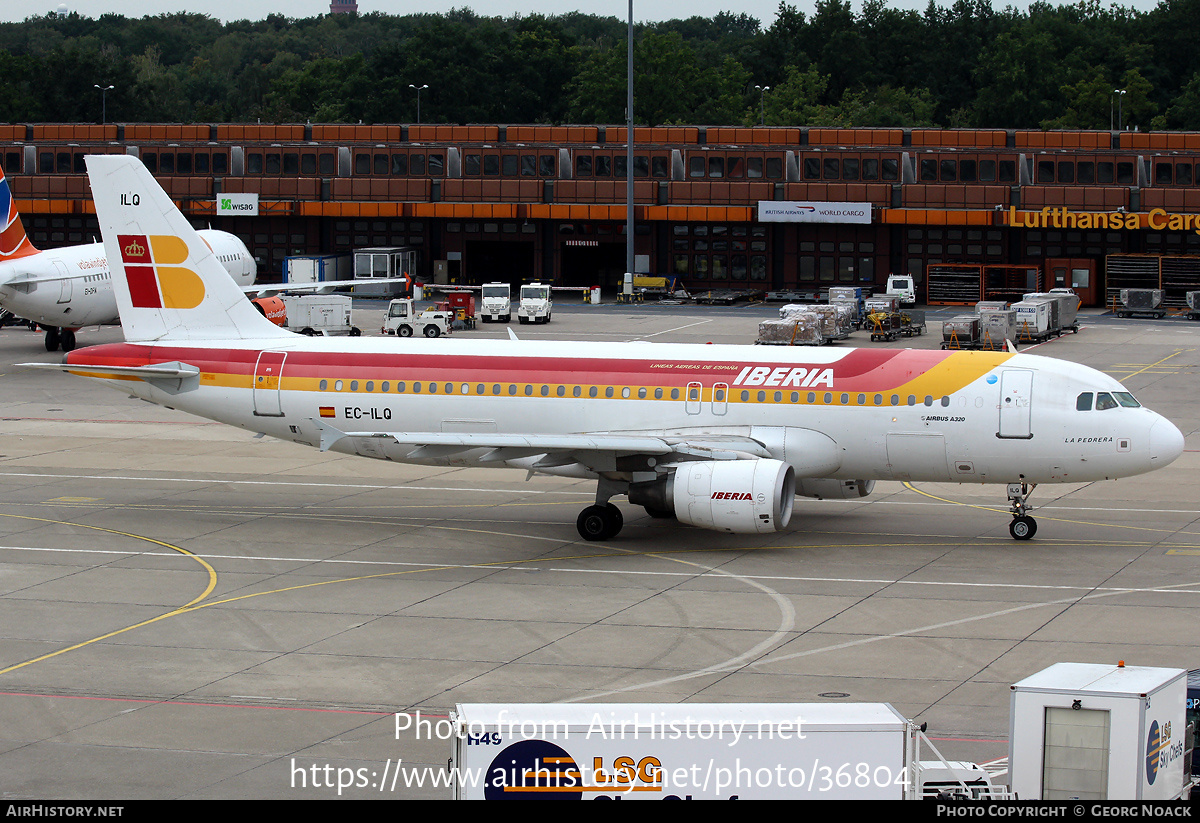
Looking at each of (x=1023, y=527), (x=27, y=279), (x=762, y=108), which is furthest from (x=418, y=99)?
(x=1023, y=527)

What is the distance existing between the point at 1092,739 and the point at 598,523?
1961 centimetres

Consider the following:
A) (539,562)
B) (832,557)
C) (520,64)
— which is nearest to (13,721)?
(539,562)

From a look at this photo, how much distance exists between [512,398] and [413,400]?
8.60 ft

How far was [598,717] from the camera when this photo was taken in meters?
15.9

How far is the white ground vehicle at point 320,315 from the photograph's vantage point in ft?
252

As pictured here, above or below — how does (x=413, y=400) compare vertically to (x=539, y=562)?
above

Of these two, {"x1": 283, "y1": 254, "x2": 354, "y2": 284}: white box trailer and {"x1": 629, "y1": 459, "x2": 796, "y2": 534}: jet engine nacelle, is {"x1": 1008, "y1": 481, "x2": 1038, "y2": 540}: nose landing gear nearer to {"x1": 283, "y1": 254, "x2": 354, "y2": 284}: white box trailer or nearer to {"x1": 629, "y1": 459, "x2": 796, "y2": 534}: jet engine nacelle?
{"x1": 629, "y1": 459, "x2": 796, "y2": 534}: jet engine nacelle

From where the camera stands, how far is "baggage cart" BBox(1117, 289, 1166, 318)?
289 ft

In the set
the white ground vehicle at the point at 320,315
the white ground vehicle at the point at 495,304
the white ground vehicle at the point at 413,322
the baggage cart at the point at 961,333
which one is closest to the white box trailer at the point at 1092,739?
the baggage cart at the point at 961,333

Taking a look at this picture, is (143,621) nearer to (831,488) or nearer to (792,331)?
(831,488)

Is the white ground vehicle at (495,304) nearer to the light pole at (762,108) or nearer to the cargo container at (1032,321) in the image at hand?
the cargo container at (1032,321)
